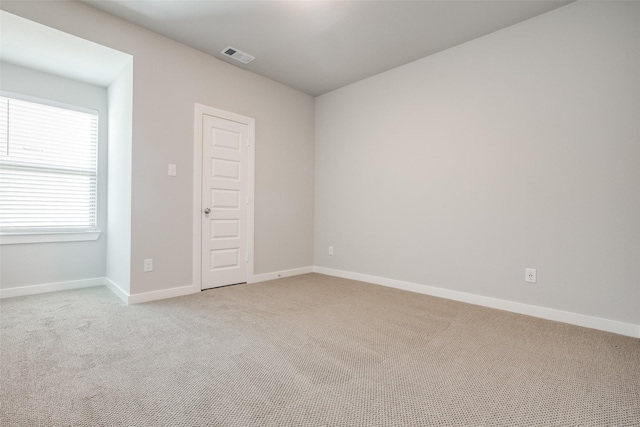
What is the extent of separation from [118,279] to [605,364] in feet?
14.0

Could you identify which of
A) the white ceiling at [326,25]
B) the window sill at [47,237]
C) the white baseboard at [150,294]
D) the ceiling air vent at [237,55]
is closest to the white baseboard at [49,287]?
the white baseboard at [150,294]

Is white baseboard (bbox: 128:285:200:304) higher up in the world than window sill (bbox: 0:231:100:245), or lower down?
lower down

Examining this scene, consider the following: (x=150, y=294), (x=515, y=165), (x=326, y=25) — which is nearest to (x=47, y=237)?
(x=150, y=294)

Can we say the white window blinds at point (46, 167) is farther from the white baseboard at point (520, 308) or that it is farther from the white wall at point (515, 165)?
the white baseboard at point (520, 308)

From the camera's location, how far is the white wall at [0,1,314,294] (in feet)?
9.29

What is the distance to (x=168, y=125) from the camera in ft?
10.6

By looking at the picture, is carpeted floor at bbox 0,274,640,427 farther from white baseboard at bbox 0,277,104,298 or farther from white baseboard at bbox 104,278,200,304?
white baseboard at bbox 0,277,104,298

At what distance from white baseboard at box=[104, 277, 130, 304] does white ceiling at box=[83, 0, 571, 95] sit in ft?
8.94

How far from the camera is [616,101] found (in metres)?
2.41

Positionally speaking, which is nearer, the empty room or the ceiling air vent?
the empty room

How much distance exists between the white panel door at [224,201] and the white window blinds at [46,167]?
5.02ft

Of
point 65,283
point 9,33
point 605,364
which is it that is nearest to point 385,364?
point 605,364

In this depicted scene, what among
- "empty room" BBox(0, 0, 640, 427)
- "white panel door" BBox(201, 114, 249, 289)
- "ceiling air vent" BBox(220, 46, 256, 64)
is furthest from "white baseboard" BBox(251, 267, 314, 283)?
"ceiling air vent" BBox(220, 46, 256, 64)

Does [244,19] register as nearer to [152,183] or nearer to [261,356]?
[152,183]
